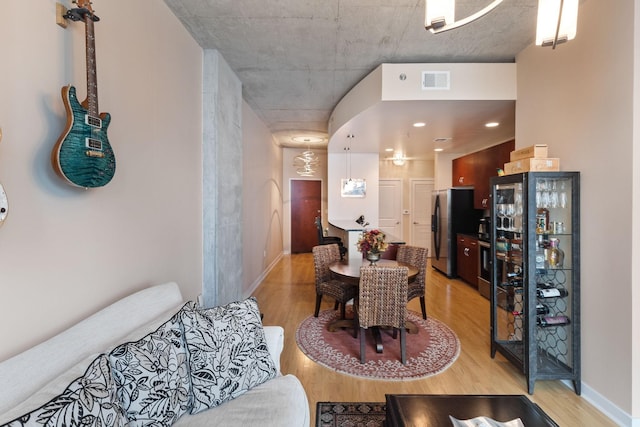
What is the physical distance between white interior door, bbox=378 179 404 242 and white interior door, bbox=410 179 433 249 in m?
0.33

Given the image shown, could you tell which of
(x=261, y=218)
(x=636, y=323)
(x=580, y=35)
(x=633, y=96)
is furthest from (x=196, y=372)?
(x=261, y=218)

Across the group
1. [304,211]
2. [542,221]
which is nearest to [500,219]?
[542,221]

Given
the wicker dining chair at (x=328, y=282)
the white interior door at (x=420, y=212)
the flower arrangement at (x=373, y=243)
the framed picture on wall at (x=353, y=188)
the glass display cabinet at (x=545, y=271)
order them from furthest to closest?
1. the white interior door at (x=420, y=212)
2. the framed picture on wall at (x=353, y=188)
3. the wicker dining chair at (x=328, y=282)
4. the flower arrangement at (x=373, y=243)
5. the glass display cabinet at (x=545, y=271)

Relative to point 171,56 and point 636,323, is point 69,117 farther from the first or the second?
point 636,323

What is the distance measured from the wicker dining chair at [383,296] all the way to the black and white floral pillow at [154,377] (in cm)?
160

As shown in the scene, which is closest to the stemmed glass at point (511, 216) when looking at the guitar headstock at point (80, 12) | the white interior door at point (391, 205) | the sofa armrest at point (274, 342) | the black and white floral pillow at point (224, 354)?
the sofa armrest at point (274, 342)

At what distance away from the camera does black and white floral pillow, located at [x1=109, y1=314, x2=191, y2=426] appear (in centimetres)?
112

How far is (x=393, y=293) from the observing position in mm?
2607

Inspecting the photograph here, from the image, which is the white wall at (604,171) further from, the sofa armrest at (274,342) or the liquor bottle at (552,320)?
the sofa armrest at (274,342)

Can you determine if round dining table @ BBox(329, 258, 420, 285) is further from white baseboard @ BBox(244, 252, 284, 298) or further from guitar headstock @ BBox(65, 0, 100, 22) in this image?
guitar headstock @ BBox(65, 0, 100, 22)

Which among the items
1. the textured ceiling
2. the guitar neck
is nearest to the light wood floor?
the guitar neck

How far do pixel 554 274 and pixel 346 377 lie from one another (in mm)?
1853

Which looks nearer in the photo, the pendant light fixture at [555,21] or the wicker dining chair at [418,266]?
the pendant light fixture at [555,21]

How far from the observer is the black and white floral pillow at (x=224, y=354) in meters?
1.39
